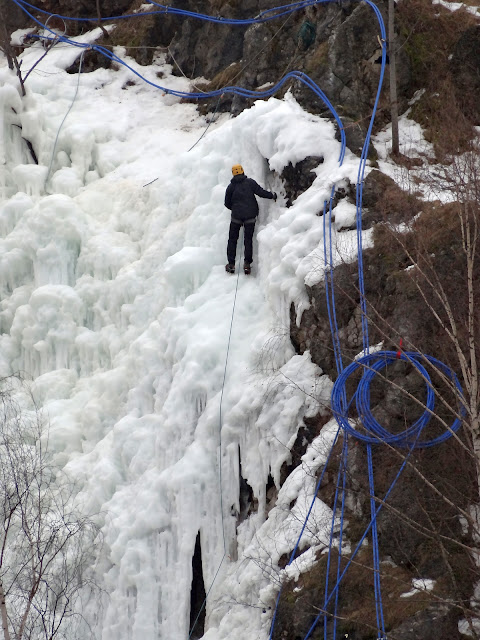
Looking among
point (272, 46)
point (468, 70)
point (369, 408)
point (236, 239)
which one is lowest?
point (369, 408)

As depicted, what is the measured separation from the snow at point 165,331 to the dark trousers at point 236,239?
0.58 feet

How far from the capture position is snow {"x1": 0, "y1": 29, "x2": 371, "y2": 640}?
9.77 meters

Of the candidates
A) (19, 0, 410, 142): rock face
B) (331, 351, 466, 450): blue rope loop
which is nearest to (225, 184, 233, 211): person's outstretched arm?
(19, 0, 410, 142): rock face

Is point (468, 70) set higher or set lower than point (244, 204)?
higher

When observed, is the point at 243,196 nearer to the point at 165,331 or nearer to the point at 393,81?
the point at 165,331

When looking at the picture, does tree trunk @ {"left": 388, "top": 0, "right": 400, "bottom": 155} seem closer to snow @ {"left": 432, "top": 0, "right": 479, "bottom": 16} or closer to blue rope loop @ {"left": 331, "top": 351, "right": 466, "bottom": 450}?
snow @ {"left": 432, "top": 0, "right": 479, "bottom": 16}

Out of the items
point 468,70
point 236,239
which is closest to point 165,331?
point 236,239

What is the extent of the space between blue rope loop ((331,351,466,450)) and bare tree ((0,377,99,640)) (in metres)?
3.31

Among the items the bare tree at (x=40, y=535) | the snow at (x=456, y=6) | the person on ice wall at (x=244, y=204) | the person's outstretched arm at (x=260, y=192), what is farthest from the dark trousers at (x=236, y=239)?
the snow at (x=456, y=6)

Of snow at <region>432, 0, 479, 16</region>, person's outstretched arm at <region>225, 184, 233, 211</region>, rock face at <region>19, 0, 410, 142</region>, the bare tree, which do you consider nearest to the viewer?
the bare tree

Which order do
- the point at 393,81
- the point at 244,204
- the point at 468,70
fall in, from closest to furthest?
the point at 244,204 < the point at 393,81 < the point at 468,70

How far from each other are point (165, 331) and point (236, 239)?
1.51 meters

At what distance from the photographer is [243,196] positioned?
→ 444 inches

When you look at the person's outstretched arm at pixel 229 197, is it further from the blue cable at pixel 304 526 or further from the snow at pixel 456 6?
the snow at pixel 456 6
